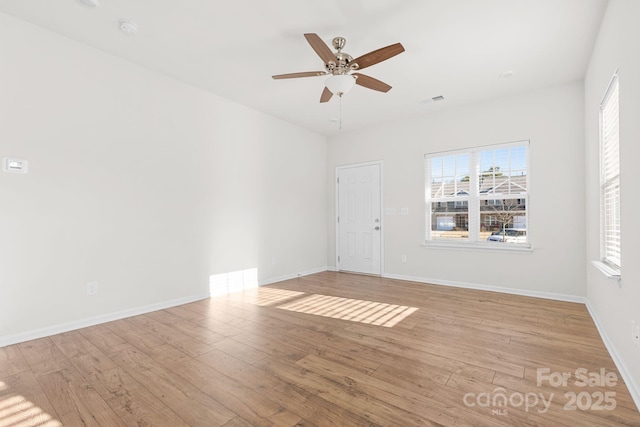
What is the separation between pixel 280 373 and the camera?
215cm

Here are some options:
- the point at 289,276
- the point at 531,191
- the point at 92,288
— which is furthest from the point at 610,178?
the point at 92,288

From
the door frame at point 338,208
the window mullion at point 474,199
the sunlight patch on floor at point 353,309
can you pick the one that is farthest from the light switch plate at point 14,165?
the window mullion at point 474,199

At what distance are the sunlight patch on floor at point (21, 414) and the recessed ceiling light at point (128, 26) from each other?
3.04 m

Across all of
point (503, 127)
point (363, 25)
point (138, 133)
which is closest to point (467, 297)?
point (503, 127)

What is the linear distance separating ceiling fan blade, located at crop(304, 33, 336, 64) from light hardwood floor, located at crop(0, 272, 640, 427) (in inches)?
101

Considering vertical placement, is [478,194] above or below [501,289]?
above

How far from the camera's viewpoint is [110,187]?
329 centimetres

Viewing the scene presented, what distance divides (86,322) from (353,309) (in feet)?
9.44

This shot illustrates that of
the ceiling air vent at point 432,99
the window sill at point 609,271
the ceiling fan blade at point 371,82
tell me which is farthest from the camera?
the ceiling air vent at point 432,99

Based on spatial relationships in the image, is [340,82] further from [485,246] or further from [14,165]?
[485,246]

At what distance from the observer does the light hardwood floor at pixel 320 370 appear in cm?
170

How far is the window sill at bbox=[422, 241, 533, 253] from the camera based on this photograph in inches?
168

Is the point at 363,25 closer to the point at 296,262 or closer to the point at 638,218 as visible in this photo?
the point at 638,218

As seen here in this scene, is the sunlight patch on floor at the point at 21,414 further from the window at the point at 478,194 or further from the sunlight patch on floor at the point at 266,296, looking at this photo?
the window at the point at 478,194
